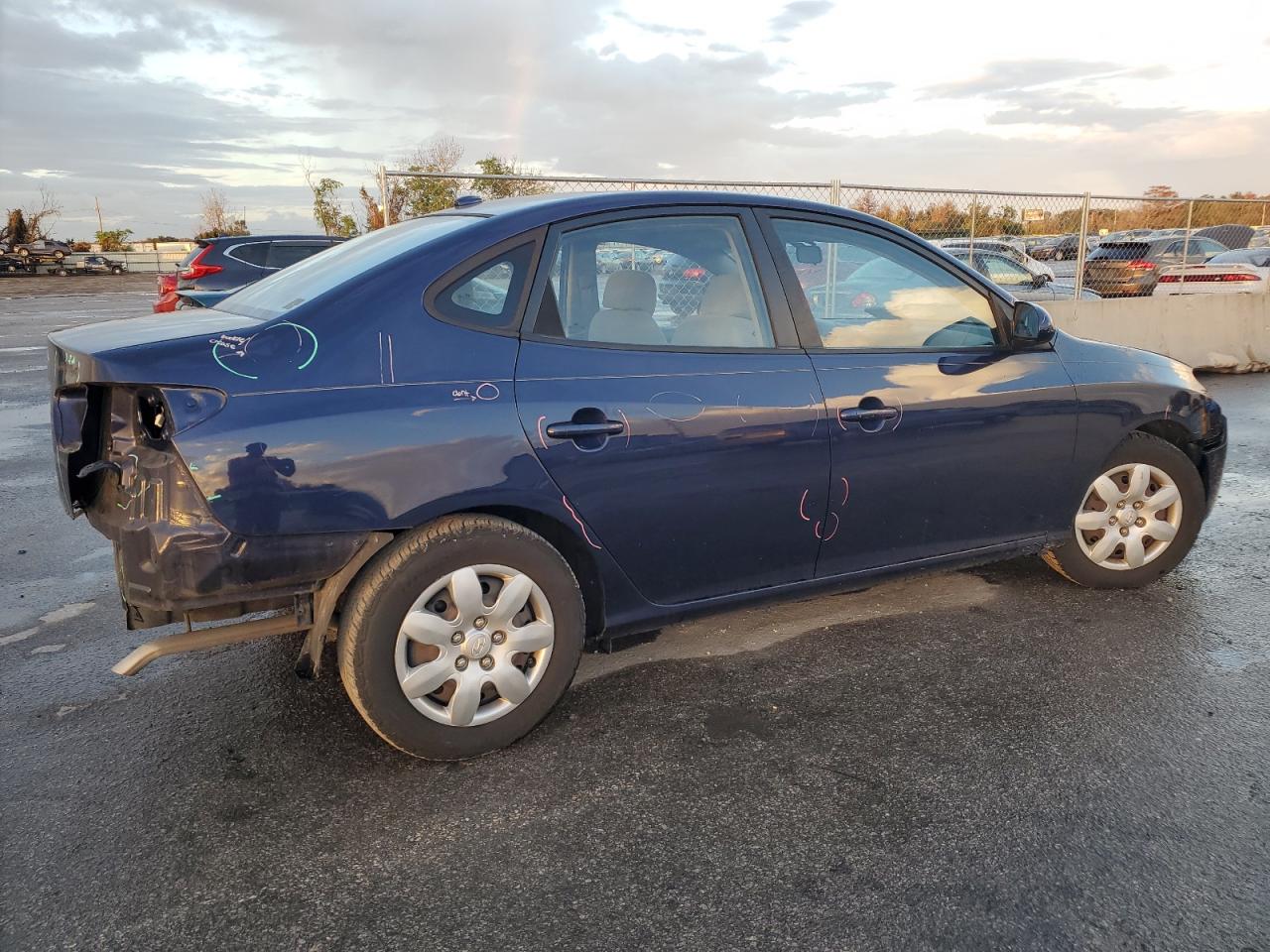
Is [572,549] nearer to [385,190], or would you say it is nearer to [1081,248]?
[385,190]

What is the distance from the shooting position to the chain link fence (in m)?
8.92

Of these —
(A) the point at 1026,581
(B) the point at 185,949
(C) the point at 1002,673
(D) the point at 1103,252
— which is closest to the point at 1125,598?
(A) the point at 1026,581

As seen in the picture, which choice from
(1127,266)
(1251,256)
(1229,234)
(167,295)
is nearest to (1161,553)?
(1127,266)

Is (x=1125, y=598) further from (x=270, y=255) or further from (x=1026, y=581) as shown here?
(x=270, y=255)

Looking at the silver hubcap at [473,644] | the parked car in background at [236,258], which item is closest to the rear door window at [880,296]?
the silver hubcap at [473,644]

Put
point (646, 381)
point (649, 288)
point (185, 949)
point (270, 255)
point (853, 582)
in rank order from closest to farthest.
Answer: point (185, 949)
point (646, 381)
point (649, 288)
point (853, 582)
point (270, 255)

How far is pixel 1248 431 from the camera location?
7.67m

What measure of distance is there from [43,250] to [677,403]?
49.8 m

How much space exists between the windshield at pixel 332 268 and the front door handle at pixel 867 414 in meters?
1.42

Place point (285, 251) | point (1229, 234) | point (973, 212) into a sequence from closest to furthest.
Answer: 1. point (973, 212)
2. point (285, 251)
3. point (1229, 234)

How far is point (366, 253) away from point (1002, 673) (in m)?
2.66

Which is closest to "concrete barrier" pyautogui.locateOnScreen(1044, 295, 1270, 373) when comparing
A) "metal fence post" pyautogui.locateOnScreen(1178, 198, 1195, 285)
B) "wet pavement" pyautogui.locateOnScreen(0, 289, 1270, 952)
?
"metal fence post" pyautogui.locateOnScreen(1178, 198, 1195, 285)

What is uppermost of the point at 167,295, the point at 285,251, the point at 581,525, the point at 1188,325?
the point at 285,251

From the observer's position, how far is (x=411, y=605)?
105 inches
